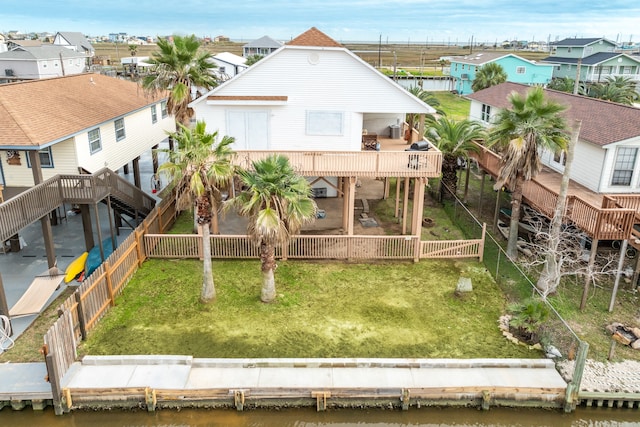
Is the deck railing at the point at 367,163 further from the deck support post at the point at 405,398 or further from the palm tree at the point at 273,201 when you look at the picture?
the deck support post at the point at 405,398

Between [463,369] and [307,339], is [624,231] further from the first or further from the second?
[307,339]

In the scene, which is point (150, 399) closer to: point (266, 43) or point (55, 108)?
point (55, 108)

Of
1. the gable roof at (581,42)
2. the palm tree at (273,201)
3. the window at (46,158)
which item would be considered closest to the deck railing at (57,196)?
the window at (46,158)

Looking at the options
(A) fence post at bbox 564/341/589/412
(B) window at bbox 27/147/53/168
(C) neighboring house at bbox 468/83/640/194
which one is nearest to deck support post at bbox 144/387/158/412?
(A) fence post at bbox 564/341/589/412

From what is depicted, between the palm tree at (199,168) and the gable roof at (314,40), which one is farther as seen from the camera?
the gable roof at (314,40)

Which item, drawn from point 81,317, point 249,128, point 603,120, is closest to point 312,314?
point 81,317

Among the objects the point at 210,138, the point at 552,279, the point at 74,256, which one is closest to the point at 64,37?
the point at 74,256

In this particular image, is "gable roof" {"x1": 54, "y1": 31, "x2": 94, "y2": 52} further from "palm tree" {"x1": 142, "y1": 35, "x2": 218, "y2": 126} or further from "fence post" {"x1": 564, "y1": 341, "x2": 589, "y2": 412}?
"fence post" {"x1": 564, "y1": 341, "x2": 589, "y2": 412}
